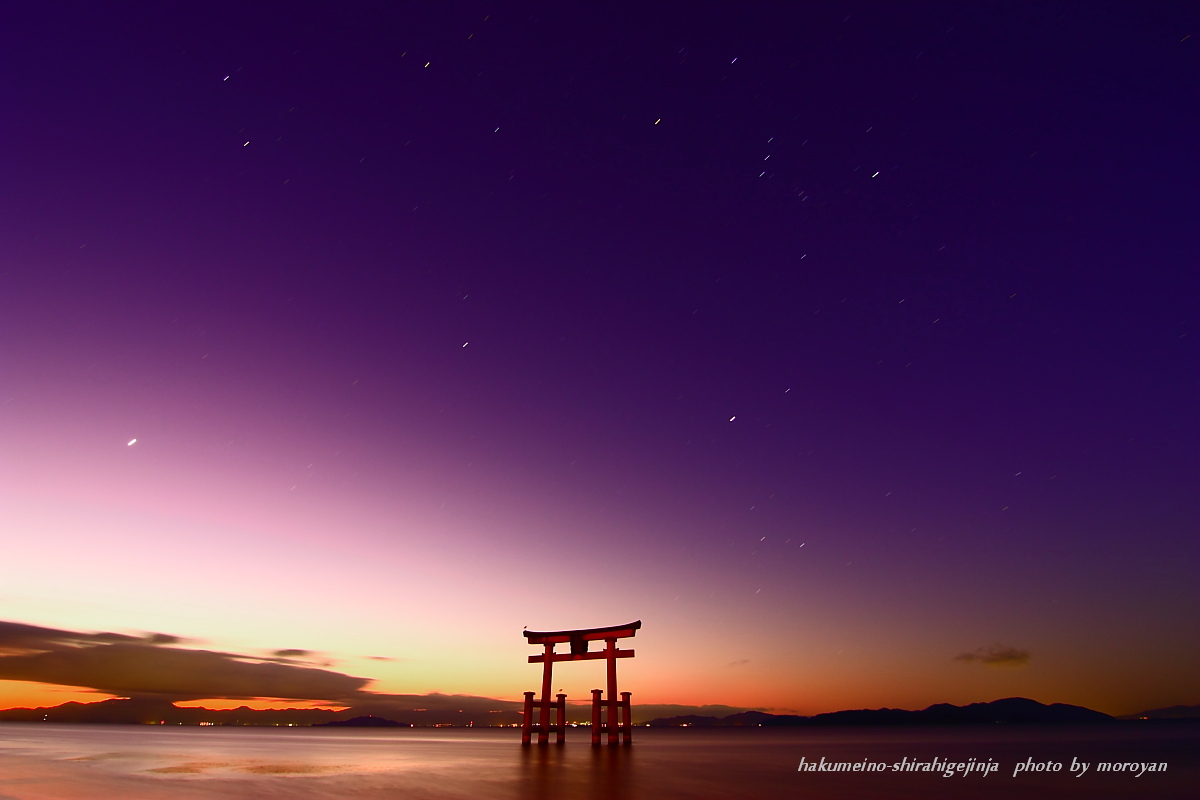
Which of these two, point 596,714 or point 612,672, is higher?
point 612,672

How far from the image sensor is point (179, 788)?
15.1 meters

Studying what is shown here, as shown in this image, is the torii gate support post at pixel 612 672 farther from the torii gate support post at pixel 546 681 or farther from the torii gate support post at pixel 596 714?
the torii gate support post at pixel 546 681

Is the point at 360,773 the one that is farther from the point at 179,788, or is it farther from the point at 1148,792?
the point at 1148,792

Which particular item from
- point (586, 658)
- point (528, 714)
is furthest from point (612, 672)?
point (528, 714)

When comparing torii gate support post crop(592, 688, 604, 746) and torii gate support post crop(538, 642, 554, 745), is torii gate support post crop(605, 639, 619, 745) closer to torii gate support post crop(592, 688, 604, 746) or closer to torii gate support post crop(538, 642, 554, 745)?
torii gate support post crop(592, 688, 604, 746)

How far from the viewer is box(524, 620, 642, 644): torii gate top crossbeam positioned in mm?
23500

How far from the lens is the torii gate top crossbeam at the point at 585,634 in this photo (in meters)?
23.5

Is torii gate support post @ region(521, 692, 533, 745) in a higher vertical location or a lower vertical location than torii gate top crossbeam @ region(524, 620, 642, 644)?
lower

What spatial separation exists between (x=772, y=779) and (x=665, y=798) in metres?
6.32

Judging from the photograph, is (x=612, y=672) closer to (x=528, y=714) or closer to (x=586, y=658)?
(x=586, y=658)

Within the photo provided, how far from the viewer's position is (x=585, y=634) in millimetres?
24312

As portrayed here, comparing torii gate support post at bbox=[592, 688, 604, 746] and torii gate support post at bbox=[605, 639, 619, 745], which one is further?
torii gate support post at bbox=[592, 688, 604, 746]

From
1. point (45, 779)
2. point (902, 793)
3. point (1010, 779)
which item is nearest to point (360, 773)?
point (45, 779)

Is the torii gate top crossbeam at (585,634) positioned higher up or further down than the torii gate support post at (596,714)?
higher up
